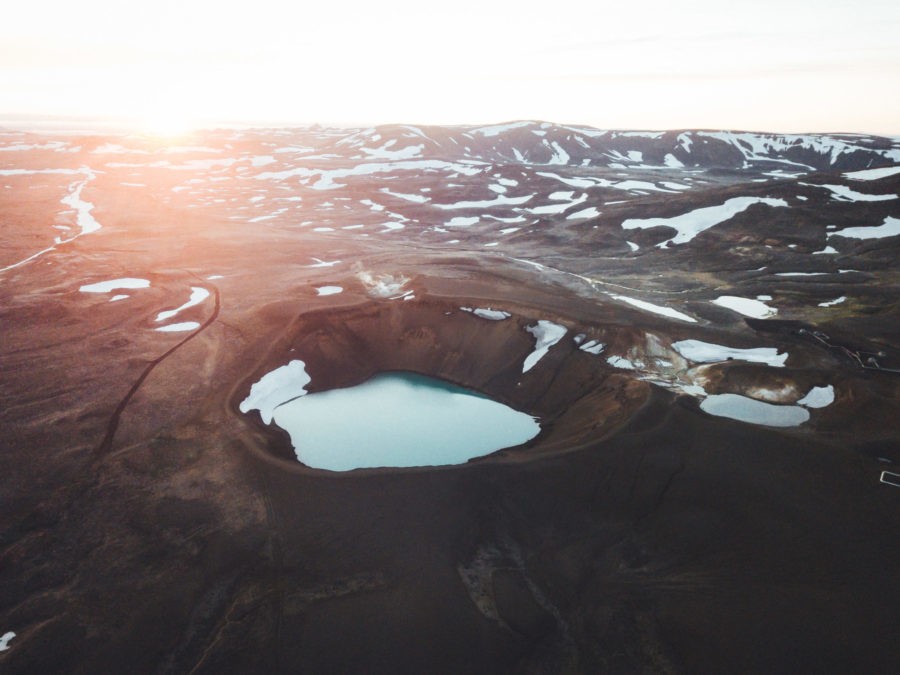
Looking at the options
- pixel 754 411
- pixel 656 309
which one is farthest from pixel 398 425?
pixel 656 309

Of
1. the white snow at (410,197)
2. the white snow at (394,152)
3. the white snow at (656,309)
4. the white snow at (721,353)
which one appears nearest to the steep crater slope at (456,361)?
the white snow at (721,353)

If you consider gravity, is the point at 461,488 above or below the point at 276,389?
above

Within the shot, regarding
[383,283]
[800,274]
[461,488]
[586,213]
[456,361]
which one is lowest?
[456,361]

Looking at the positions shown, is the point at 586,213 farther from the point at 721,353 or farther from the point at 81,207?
the point at 81,207

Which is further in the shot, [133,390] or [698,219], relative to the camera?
[698,219]

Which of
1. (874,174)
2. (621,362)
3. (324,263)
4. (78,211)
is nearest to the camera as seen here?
(621,362)

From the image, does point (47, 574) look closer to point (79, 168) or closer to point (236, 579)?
point (236, 579)

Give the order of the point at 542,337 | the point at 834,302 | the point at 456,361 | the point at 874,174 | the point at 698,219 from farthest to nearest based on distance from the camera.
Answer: the point at 874,174
the point at 698,219
the point at 834,302
the point at 456,361
the point at 542,337
